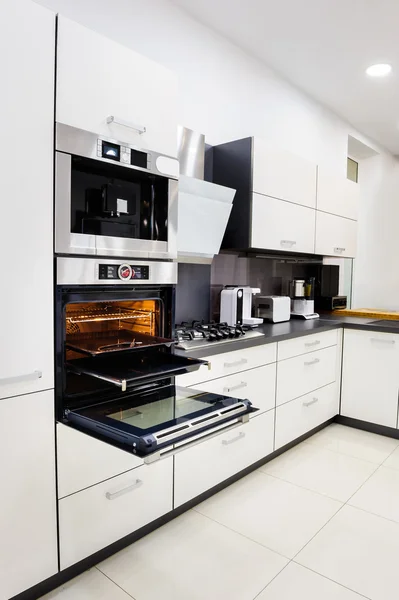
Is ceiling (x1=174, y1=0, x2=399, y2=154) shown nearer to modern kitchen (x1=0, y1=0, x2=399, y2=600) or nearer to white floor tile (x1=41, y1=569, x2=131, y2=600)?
modern kitchen (x1=0, y1=0, x2=399, y2=600)

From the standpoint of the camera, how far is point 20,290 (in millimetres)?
1324

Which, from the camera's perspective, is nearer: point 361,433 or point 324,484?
point 324,484

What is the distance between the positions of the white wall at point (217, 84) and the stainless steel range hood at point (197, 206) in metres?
0.22

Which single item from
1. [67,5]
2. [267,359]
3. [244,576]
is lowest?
[244,576]

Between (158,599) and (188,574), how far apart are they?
17cm

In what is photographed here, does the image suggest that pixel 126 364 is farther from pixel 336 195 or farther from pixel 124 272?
pixel 336 195

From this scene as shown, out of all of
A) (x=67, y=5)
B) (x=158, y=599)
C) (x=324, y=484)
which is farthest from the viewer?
(x=324, y=484)

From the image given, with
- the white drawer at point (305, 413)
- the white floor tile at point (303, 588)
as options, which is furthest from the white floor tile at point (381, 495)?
the white floor tile at point (303, 588)

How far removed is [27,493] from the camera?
1.39 m

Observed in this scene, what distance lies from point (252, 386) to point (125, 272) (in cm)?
114

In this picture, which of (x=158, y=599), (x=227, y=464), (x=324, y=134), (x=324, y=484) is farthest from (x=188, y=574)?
(x=324, y=134)

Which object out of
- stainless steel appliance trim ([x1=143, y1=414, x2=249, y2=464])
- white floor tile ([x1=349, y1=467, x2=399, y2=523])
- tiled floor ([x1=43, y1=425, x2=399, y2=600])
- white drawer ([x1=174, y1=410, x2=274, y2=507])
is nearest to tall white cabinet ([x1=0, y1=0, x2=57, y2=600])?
tiled floor ([x1=43, y1=425, x2=399, y2=600])

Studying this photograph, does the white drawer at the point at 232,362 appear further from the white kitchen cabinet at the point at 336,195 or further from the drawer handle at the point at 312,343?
the white kitchen cabinet at the point at 336,195

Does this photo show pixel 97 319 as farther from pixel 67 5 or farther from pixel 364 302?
pixel 364 302
